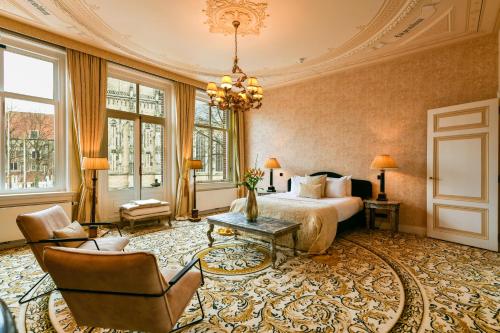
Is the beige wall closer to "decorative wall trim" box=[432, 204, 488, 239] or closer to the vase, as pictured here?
"decorative wall trim" box=[432, 204, 488, 239]

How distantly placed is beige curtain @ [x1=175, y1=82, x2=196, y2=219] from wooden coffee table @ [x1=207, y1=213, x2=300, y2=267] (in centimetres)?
224

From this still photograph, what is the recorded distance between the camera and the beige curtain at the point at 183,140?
584cm

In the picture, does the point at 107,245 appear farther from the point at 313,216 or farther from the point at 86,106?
the point at 86,106

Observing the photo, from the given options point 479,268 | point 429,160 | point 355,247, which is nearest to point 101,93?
point 355,247

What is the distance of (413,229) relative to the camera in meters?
4.60

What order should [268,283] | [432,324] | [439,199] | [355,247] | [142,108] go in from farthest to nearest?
[142,108] < [439,199] < [355,247] < [268,283] < [432,324]

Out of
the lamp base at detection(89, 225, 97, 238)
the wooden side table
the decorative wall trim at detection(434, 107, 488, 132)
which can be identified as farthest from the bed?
the lamp base at detection(89, 225, 97, 238)

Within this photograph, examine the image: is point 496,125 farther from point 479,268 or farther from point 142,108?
point 142,108

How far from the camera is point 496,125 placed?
3.59 m

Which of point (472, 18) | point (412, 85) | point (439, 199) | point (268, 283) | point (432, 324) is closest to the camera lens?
point (432, 324)

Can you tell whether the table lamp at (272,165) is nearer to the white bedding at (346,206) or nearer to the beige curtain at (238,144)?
the beige curtain at (238,144)

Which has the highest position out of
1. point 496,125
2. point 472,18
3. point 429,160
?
point 472,18

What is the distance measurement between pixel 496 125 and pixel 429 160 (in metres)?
0.95

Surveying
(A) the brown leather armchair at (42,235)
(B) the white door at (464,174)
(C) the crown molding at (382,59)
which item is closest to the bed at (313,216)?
(B) the white door at (464,174)
